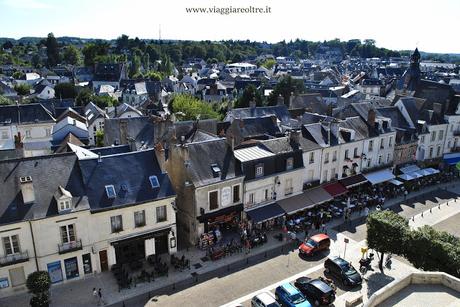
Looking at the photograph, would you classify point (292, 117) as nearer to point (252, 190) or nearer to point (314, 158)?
point (314, 158)

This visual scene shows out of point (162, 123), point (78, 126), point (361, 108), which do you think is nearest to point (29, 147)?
point (78, 126)

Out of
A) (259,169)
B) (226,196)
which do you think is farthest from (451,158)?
(226,196)

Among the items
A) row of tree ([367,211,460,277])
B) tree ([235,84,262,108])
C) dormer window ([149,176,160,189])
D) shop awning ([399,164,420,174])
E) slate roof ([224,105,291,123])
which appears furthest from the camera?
tree ([235,84,262,108])

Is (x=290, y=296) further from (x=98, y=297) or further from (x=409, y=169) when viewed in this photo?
(x=409, y=169)

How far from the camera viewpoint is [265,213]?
108 ft

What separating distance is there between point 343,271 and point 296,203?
10.3 m

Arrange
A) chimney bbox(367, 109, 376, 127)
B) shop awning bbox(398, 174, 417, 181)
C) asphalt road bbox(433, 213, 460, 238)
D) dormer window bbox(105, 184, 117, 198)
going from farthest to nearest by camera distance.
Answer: chimney bbox(367, 109, 376, 127) < shop awning bbox(398, 174, 417, 181) < asphalt road bbox(433, 213, 460, 238) < dormer window bbox(105, 184, 117, 198)

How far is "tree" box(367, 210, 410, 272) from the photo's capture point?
25.9 metres

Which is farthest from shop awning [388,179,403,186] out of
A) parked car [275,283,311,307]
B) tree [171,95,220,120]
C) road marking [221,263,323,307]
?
tree [171,95,220,120]

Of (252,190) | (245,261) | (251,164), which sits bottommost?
(245,261)

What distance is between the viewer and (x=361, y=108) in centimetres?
4812

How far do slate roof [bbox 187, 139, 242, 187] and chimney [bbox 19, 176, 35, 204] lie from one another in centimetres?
1142

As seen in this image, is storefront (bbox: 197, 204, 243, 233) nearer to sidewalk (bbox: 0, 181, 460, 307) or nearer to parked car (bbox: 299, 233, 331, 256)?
sidewalk (bbox: 0, 181, 460, 307)

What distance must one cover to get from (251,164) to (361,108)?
73.7 ft
